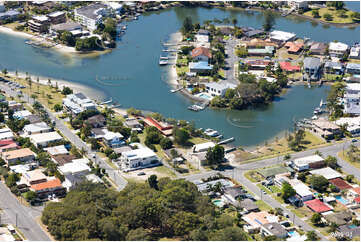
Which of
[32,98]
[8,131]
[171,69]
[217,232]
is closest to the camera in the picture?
[217,232]

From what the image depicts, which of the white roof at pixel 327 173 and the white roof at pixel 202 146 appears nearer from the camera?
the white roof at pixel 327 173

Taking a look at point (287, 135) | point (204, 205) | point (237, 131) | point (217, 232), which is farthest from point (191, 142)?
point (217, 232)

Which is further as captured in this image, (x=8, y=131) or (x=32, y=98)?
(x=32, y=98)

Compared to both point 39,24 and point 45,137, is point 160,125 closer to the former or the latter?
point 45,137

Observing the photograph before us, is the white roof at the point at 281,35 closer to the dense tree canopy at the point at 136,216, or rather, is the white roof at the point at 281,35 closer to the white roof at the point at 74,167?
the white roof at the point at 74,167

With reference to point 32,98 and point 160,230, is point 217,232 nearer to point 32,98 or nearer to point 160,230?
point 160,230

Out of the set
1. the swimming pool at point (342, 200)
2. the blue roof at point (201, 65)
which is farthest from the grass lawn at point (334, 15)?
the swimming pool at point (342, 200)

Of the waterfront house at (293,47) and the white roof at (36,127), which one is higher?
the waterfront house at (293,47)
